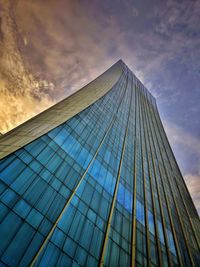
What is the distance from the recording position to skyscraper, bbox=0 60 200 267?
12.3 m

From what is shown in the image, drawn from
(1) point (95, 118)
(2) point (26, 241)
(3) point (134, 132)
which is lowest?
(2) point (26, 241)

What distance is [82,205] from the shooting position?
17.5 metres

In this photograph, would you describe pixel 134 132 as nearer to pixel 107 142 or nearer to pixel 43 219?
pixel 107 142

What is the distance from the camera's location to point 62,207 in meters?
15.4

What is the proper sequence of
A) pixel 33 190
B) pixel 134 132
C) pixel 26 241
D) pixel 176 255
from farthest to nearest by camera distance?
pixel 134 132 < pixel 176 255 < pixel 33 190 < pixel 26 241

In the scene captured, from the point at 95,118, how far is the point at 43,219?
75.7 ft

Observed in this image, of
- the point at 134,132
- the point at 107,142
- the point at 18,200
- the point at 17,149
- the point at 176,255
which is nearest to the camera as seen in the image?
the point at 18,200

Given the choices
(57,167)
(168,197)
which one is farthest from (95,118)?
(168,197)

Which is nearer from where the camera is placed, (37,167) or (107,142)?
(37,167)

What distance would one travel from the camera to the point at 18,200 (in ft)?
42.6

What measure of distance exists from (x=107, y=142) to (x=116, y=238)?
16896 millimetres

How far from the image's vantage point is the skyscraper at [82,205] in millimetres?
12305

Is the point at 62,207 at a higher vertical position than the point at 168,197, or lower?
lower

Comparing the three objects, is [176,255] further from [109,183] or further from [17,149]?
[17,149]
